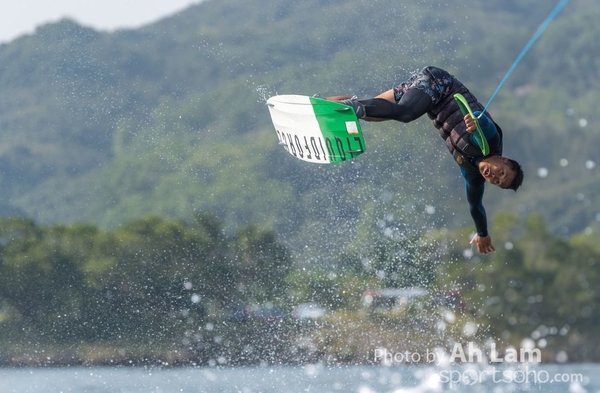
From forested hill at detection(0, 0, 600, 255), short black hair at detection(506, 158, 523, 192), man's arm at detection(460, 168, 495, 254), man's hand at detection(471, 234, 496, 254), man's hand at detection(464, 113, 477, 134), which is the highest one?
man's hand at detection(464, 113, 477, 134)

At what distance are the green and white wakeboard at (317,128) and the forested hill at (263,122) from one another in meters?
15.0

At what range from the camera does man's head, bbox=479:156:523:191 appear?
8.21 meters

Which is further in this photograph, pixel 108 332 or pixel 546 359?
pixel 546 359

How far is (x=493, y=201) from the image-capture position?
119 feet

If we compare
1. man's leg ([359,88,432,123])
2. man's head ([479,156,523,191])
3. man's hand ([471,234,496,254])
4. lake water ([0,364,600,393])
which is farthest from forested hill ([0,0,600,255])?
man's head ([479,156,523,191])

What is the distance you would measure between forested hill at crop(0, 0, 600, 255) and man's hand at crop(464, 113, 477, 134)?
15675mm

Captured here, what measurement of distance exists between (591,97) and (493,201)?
53.3 ft

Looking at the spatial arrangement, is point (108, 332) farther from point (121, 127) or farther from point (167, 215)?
point (121, 127)

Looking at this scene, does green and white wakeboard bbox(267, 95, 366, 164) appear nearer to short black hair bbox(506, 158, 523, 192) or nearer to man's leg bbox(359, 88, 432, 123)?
man's leg bbox(359, 88, 432, 123)

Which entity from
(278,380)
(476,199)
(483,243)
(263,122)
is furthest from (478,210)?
(263,122)

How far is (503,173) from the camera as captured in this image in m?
8.23

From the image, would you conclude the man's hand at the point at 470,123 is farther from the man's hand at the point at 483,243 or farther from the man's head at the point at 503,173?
the man's hand at the point at 483,243

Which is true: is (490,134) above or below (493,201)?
above

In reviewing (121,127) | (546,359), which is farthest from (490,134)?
(121,127)
